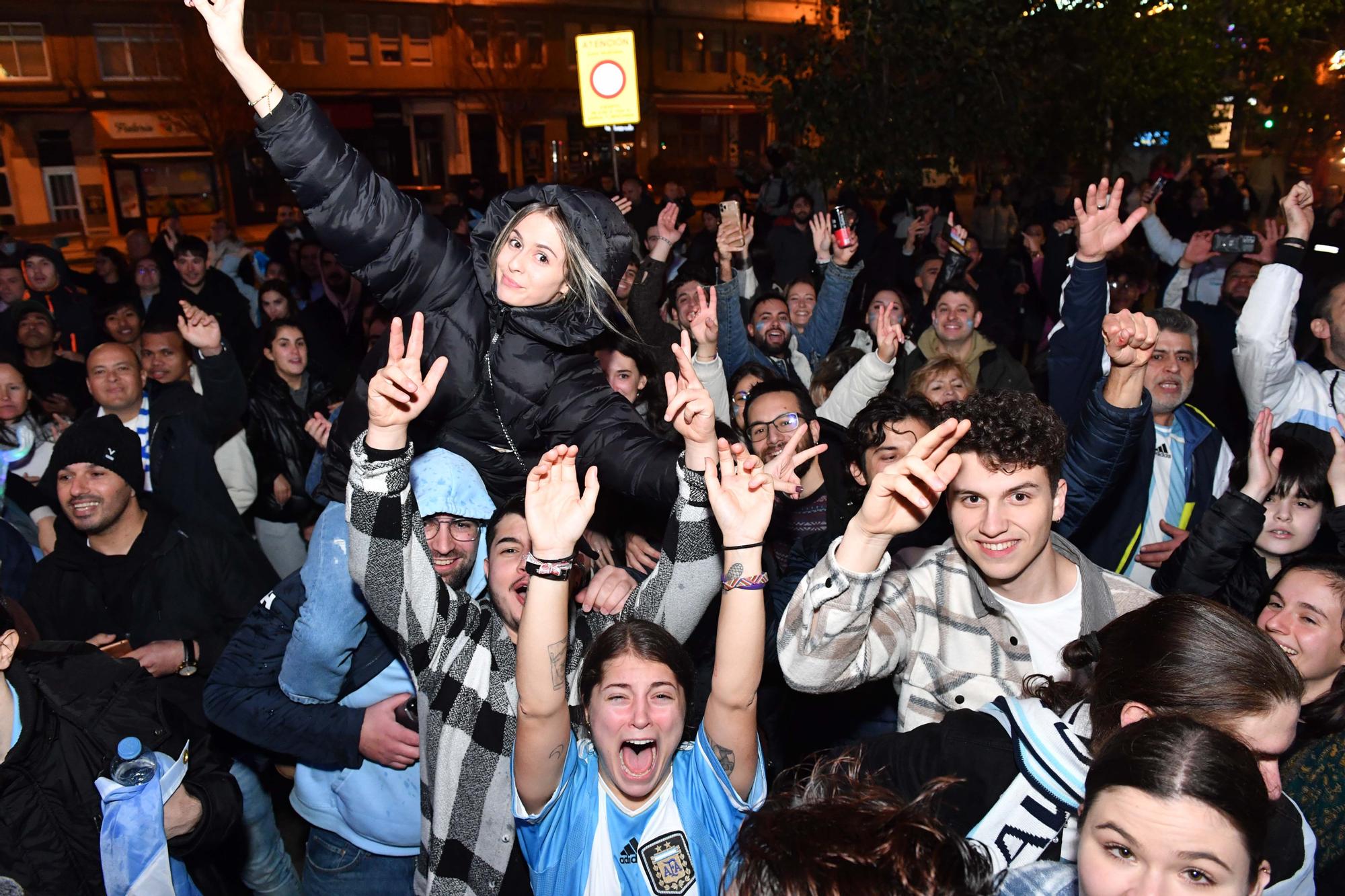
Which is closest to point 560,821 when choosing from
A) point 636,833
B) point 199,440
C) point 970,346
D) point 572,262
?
point 636,833

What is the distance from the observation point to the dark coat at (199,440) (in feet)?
13.6

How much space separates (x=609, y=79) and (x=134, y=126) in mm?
21917

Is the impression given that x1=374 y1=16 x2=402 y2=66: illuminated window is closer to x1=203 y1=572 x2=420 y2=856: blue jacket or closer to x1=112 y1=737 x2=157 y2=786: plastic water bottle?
x1=203 y1=572 x2=420 y2=856: blue jacket

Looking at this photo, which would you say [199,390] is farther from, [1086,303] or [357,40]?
[357,40]

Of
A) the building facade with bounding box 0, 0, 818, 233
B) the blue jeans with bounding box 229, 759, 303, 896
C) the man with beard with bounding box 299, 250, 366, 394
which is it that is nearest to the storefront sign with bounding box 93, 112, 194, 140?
the building facade with bounding box 0, 0, 818, 233

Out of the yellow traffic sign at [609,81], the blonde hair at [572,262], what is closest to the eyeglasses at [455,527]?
the blonde hair at [572,262]

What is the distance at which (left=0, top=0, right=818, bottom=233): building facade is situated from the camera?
2448 centimetres

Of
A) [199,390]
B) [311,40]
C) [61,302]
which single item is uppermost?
[311,40]

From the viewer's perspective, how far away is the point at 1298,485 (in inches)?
120

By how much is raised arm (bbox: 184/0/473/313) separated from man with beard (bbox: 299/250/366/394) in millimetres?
4023

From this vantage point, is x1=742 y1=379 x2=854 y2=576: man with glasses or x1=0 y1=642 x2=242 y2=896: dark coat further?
x1=742 y1=379 x2=854 y2=576: man with glasses

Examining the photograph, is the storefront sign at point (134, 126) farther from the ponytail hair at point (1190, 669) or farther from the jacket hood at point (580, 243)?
the ponytail hair at point (1190, 669)

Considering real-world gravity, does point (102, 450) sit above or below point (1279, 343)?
below

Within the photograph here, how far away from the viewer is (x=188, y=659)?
315 centimetres
